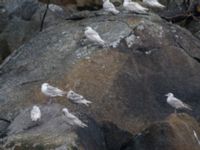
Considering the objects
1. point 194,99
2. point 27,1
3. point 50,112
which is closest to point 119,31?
point 194,99

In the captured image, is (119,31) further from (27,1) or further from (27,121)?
(27,1)

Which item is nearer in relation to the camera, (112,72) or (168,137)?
(168,137)

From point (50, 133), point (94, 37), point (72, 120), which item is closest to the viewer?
point (50, 133)

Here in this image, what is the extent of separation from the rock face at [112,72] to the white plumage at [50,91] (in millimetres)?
184

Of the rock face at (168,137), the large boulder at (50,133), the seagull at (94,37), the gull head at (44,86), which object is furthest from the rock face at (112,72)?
the rock face at (168,137)

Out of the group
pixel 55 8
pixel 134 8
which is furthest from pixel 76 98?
pixel 55 8

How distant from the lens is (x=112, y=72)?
48.6 ft

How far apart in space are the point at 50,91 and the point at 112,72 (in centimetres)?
159

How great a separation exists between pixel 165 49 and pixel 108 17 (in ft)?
5.25

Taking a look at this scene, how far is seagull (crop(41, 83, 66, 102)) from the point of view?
44.9 feet

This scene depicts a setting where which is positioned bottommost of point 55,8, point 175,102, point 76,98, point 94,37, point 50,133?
point 55,8

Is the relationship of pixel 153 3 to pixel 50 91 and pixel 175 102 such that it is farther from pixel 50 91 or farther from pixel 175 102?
pixel 50 91

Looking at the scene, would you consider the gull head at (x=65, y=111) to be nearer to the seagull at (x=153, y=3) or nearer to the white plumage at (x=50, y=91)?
the white plumage at (x=50, y=91)

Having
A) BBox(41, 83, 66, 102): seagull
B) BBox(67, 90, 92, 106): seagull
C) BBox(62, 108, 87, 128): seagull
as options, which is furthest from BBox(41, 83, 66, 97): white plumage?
BBox(62, 108, 87, 128): seagull
